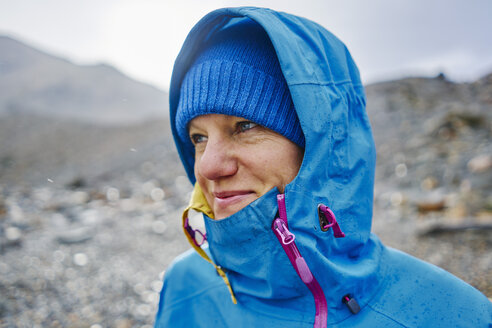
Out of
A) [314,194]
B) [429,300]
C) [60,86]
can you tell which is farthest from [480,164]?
[60,86]

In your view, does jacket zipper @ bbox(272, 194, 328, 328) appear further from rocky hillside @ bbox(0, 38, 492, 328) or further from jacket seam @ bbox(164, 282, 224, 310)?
rocky hillside @ bbox(0, 38, 492, 328)

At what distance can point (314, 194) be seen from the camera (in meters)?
1.11

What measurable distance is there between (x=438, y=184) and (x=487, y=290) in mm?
4702

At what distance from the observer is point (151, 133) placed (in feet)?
64.7

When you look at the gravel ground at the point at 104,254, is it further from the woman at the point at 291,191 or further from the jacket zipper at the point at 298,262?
the jacket zipper at the point at 298,262

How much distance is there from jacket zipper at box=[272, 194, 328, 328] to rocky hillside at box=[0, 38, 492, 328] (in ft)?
8.76

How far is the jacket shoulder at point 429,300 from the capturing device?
1.14 m

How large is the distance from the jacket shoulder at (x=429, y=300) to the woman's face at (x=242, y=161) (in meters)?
0.64

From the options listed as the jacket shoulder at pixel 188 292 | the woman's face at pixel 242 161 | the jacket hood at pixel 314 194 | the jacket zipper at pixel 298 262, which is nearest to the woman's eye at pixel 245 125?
the woman's face at pixel 242 161

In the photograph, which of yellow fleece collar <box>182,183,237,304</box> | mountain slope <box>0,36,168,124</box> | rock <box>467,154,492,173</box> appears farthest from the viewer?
mountain slope <box>0,36,168,124</box>

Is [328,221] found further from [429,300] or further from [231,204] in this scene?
[429,300]

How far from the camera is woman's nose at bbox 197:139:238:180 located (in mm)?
1246

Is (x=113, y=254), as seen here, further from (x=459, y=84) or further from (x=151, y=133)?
(x=459, y=84)

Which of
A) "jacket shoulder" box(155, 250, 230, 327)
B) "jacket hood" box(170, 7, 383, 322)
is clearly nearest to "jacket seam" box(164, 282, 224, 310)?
"jacket shoulder" box(155, 250, 230, 327)
